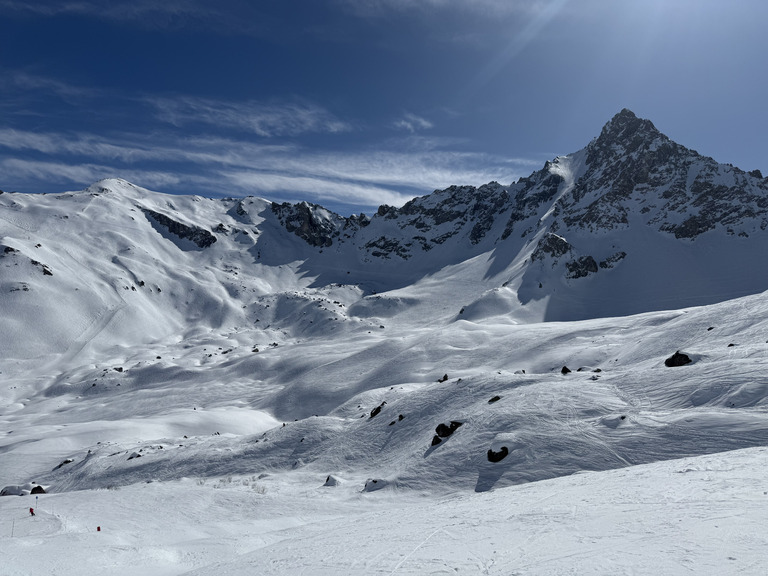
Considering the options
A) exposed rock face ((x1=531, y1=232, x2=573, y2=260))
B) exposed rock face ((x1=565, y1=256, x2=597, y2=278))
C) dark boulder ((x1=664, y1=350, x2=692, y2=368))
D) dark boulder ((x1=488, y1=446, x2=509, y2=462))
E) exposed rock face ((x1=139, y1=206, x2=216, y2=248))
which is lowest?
dark boulder ((x1=488, y1=446, x2=509, y2=462))

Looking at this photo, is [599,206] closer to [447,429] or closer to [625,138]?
[625,138]

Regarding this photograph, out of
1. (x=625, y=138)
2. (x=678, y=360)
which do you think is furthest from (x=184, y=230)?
(x=678, y=360)

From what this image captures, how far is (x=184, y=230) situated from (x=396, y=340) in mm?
134190

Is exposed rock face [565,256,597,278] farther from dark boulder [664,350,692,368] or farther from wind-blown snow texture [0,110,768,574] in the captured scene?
dark boulder [664,350,692,368]

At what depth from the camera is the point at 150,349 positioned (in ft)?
306

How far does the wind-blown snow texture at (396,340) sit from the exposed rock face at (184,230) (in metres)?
0.94

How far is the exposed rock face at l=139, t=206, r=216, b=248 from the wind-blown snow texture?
37.0 inches

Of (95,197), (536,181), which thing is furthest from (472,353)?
(95,197)

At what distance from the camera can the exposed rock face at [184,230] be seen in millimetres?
165000

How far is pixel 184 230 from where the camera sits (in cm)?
16600

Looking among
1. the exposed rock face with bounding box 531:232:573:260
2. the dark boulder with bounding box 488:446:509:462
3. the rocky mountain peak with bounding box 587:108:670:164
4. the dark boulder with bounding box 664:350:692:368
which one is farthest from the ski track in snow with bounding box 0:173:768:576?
the rocky mountain peak with bounding box 587:108:670:164

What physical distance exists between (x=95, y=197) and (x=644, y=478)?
196240 mm

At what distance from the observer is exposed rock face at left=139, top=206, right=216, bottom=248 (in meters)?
165

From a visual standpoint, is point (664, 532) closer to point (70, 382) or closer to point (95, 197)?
point (70, 382)
